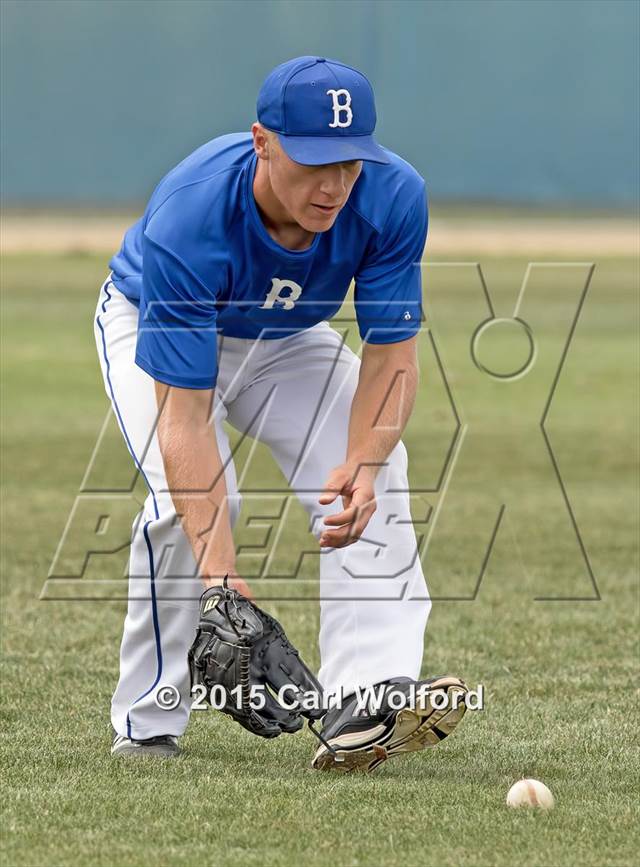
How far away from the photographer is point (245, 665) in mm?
3945

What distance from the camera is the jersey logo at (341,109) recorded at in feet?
12.7

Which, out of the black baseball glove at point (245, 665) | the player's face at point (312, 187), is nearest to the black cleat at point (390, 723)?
the black baseball glove at point (245, 665)

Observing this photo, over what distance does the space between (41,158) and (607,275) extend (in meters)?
8.27

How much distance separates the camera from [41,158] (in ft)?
73.3

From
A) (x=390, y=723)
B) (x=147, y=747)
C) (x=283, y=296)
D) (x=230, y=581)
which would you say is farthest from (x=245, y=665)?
(x=283, y=296)

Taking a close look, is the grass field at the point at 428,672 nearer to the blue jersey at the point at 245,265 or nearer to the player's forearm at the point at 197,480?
the player's forearm at the point at 197,480

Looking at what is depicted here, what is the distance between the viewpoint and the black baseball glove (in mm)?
3932

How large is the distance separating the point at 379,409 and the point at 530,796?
112 cm

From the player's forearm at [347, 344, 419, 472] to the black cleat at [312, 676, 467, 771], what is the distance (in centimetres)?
63

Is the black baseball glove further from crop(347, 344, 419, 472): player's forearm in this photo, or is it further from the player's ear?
the player's ear

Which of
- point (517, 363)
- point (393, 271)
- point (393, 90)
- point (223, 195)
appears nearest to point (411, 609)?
point (393, 271)

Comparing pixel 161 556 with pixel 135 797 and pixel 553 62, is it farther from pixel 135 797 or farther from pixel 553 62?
pixel 553 62

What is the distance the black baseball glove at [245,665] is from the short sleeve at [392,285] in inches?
33.9

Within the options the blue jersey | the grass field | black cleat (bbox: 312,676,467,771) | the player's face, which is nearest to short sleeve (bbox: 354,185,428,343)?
the blue jersey
